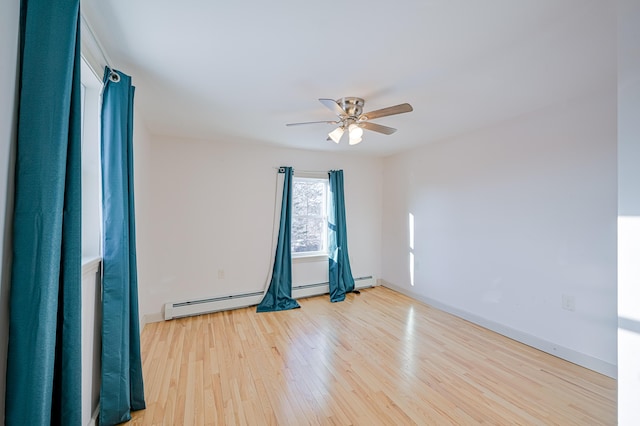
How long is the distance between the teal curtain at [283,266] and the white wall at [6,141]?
9.70ft

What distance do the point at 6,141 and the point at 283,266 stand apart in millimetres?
3226

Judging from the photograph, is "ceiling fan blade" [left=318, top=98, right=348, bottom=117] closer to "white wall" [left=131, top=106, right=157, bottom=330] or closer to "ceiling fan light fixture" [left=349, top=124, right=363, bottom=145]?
"ceiling fan light fixture" [left=349, top=124, right=363, bottom=145]

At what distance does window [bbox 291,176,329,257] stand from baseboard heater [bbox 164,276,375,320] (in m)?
0.55

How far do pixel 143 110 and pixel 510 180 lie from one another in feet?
12.4

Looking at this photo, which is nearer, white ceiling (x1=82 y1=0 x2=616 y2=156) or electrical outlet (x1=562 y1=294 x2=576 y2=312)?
white ceiling (x1=82 y1=0 x2=616 y2=156)

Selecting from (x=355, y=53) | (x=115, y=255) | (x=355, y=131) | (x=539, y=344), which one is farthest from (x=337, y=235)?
(x=115, y=255)

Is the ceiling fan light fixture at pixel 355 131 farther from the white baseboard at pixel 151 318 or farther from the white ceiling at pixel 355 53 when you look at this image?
the white baseboard at pixel 151 318

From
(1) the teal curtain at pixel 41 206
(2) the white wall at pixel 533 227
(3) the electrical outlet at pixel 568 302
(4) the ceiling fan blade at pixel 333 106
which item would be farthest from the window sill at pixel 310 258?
(1) the teal curtain at pixel 41 206

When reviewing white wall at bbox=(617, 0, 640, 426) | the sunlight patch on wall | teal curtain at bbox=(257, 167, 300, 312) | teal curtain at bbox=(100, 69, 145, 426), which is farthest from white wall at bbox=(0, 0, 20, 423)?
the sunlight patch on wall

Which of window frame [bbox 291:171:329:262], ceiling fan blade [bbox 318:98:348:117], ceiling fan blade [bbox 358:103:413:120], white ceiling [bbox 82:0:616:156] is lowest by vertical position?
window frame [bbox 291:171:329:262]

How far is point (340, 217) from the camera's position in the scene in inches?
169

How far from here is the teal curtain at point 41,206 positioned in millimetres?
883

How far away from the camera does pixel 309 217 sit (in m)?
4.38

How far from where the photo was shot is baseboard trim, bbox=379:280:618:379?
7.29 feet
